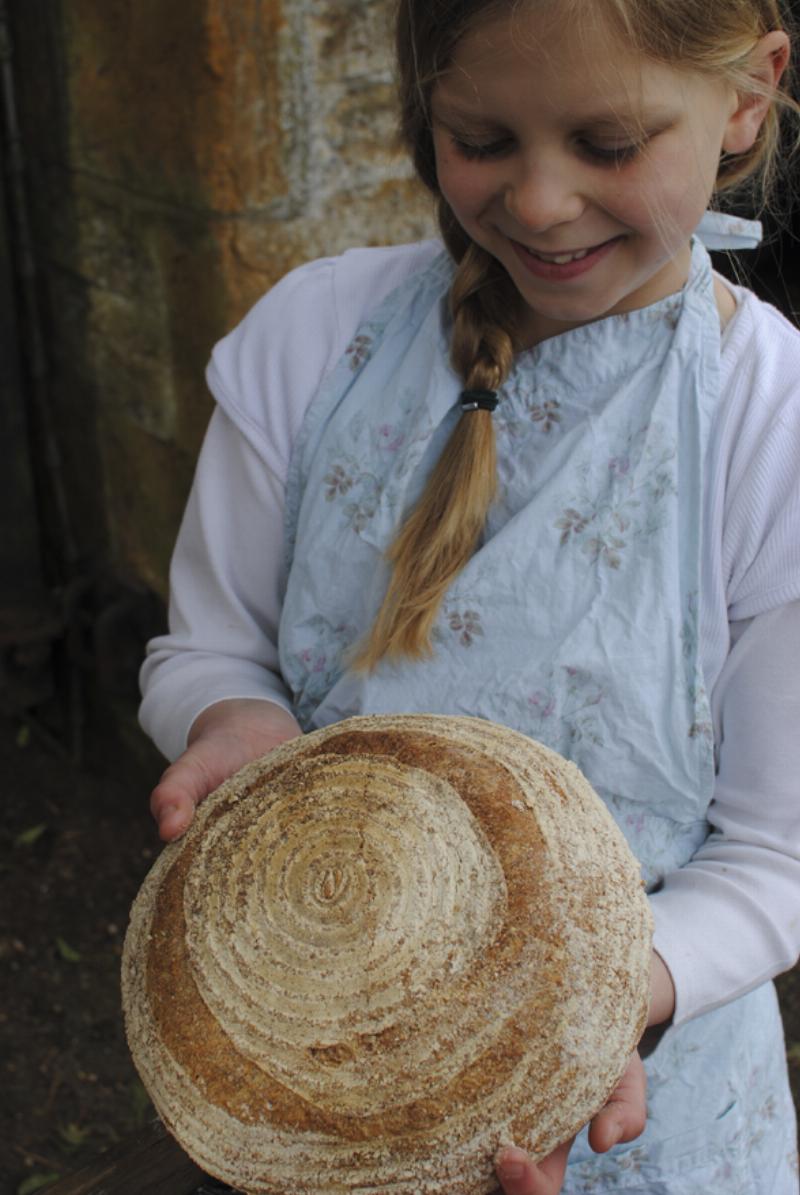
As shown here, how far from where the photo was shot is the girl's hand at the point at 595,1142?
3.10 ft

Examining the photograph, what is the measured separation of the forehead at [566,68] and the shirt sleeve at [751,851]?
509 mm

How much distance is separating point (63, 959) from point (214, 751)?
5.98 ft

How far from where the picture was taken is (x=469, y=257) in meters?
1.36

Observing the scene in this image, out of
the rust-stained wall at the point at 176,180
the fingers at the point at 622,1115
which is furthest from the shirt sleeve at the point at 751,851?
the rust-stained wall at the point at 176,180

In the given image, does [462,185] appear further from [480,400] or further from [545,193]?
[480,400]

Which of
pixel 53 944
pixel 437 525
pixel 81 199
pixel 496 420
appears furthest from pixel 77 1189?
pixel 81 199

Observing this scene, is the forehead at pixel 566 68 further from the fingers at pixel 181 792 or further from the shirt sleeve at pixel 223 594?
the fingers at pixel 181 792

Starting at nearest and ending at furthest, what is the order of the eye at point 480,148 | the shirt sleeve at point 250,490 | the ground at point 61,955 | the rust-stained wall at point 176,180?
the eye at point 480,148, the shirt sleeve at point 250,490, the rust-stained wall at point 176,180, the ground at point 61,955

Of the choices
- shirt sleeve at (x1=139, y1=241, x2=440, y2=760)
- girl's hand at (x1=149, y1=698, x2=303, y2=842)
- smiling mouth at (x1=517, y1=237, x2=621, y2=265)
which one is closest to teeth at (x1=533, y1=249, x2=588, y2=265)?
smiling mouth at (x1=517, y1=237, x2=621, y2=265)

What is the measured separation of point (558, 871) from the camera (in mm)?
1018

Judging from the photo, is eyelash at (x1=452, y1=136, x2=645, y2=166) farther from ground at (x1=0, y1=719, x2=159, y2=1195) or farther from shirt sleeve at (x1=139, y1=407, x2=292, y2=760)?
ground at (x1=0, y1=719, x2=159, y2=1195)

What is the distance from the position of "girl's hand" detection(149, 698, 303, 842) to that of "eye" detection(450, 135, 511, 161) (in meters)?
0.63

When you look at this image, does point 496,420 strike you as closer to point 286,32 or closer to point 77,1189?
point 77,1189

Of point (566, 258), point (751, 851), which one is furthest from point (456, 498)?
point (751, 851)
